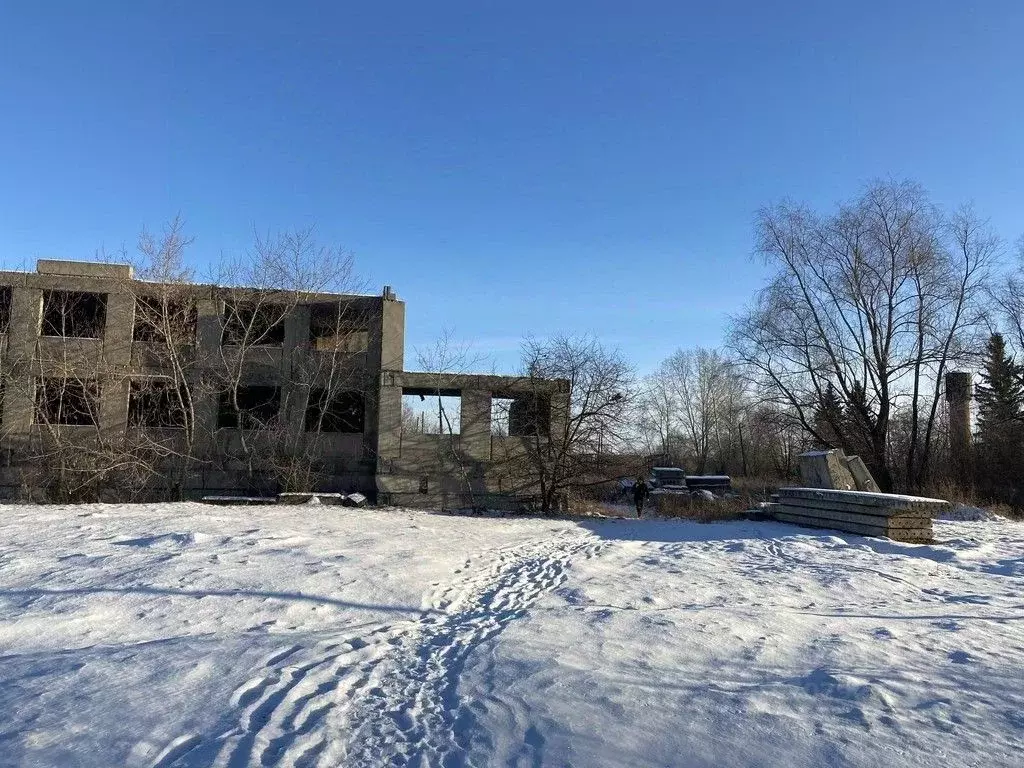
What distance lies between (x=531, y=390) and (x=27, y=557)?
57.1 ft

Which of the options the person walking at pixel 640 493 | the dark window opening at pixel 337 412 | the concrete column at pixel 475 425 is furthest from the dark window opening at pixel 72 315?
the person walking at pixel 640 493

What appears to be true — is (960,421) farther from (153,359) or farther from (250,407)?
(153,359)

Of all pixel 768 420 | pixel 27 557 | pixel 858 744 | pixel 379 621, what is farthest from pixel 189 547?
pixel 768 420

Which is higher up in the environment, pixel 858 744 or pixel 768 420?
pixel 768 420

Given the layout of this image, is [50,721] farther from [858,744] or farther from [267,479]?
[267,479]

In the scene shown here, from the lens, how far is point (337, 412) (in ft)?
91.4

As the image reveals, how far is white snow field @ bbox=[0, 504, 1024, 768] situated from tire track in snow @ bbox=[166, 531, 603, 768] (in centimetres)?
2

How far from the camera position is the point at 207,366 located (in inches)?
1001

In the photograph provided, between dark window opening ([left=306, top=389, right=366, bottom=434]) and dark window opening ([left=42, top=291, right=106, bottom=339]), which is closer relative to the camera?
dark window opening ([left=42, top=291, right=106, bottom=339])

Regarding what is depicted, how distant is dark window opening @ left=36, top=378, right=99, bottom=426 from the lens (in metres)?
23.7

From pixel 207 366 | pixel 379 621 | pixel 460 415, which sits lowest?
pixel 379 621

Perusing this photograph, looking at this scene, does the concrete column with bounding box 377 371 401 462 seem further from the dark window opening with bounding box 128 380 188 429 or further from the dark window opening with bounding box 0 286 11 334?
the dark window opening with bounding box 0 286 11 334

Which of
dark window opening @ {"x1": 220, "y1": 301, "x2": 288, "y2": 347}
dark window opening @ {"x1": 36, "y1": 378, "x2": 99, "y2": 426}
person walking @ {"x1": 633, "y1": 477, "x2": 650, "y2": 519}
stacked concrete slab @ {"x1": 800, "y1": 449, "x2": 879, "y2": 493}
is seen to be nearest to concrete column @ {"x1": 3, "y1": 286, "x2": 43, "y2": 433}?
dark window opening @ {"x1": 36, "y1": 378, "x2": 99, "y2": 426}

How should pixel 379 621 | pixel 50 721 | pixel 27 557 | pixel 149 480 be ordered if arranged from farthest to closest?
pixel 149 480 → pixel 27 557 → pixel 379 621 → pixel 50 721
